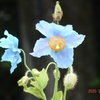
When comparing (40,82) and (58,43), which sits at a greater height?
(58,43)

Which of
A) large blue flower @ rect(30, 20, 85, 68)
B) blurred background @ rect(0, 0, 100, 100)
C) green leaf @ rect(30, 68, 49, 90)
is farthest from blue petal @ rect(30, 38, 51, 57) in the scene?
blurred background @ rect(0, 0, 100, 100)

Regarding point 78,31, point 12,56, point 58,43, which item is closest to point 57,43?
point 58,43

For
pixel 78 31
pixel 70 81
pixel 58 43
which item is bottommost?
pixel 70 81

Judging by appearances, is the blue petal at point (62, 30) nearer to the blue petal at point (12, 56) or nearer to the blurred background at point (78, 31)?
the blue petal at point (12, 56)

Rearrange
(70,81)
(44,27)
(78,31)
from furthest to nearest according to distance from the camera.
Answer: (78,31), (70,81), (44,27)

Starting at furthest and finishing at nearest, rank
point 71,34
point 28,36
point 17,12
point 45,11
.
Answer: point 17,12 < point 28,36 < point 45,11 < point 71,34

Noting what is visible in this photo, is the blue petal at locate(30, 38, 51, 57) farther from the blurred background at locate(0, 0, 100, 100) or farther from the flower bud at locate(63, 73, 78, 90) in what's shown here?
the blurred background at locate(0, 0, 100, 100)

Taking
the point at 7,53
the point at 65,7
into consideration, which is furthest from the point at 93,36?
the point at 7,53

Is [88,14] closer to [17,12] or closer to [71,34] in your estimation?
[17,12]

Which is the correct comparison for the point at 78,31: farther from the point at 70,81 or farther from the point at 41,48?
the point at 41,48
